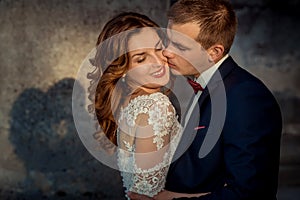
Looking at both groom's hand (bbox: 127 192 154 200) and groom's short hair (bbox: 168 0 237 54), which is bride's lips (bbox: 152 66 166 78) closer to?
groom's short hair (bbox: 168 0 237 54)

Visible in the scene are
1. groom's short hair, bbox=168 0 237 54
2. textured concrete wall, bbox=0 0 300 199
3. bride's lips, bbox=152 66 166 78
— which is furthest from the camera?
textured concrete wall, bbox=0 0 300 199

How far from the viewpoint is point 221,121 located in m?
2.11

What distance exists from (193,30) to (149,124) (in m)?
0.52

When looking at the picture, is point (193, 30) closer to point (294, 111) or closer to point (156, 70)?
point (156, 70)

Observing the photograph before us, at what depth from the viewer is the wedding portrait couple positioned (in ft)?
6.73

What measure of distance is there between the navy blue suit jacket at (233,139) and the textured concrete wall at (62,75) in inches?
107

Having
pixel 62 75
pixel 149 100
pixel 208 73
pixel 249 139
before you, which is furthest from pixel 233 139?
pixel 62 75

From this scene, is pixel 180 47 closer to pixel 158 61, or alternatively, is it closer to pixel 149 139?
pixel 158 61

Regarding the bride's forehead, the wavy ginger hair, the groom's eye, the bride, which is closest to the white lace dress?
the bride

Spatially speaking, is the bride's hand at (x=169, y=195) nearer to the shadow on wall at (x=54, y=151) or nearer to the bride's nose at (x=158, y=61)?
the bride's nose at (x=158, y=61)

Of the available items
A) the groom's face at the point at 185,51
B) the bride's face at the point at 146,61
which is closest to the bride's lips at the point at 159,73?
the bride's face at the point at 146,61

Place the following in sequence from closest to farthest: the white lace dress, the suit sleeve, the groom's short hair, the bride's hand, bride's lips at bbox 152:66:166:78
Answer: the suit sleeve, the groom's short hair, the bride's hand, the white lace dress, bride's lips at bbox 152:66:166:78

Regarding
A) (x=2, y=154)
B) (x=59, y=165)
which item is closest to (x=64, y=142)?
(x=59, y=165)

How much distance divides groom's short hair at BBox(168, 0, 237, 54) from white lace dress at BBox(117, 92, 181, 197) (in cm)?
45
